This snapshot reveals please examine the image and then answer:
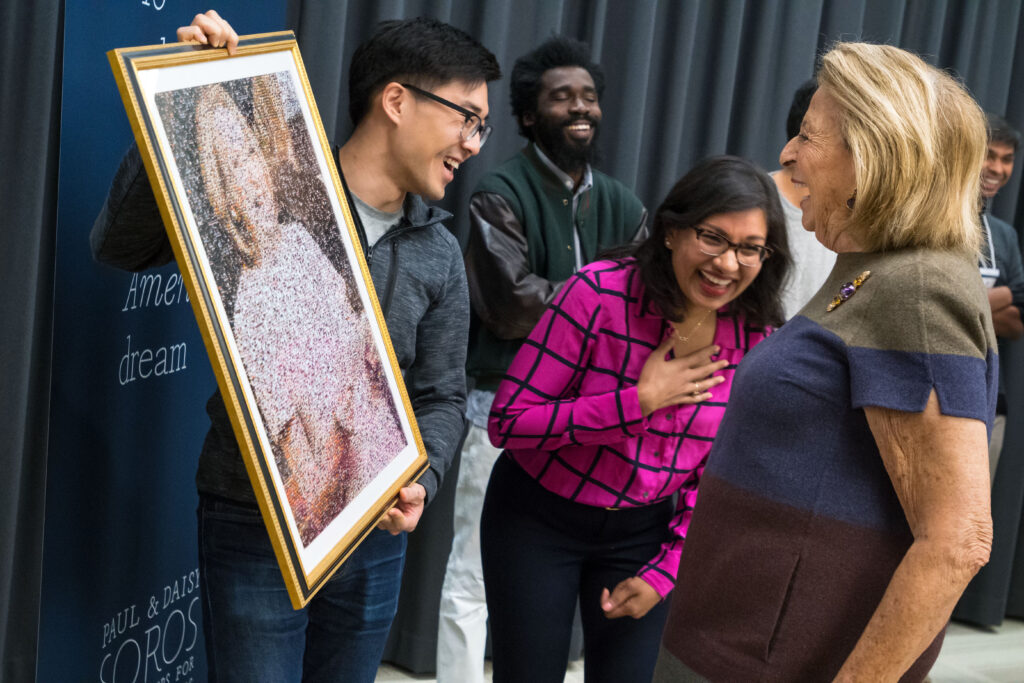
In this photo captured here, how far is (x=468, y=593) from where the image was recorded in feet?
8.50

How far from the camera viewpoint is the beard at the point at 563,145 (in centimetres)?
263

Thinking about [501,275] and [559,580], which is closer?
[559,580]

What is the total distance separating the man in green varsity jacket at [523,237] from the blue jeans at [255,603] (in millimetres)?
1041

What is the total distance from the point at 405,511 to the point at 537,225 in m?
1.26

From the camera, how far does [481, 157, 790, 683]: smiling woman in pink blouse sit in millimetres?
1746

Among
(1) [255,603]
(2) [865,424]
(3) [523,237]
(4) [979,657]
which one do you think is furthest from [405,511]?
(4) [979,657]

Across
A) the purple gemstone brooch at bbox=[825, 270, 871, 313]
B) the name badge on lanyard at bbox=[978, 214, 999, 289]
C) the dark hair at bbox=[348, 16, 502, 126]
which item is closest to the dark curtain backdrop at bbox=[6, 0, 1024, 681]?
the dark hair at bbox=[348, 16, 502, 126]

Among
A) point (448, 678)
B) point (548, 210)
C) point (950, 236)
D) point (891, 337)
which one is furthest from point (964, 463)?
point (448, 678)

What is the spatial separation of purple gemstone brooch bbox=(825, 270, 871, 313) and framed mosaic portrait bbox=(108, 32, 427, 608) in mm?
625

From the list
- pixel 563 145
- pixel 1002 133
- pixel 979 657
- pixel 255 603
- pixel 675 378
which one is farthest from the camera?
pixel 979 657

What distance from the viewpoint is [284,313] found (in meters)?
1.18

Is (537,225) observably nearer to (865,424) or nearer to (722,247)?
(722,247)

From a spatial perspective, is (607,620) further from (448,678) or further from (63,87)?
(63,87)

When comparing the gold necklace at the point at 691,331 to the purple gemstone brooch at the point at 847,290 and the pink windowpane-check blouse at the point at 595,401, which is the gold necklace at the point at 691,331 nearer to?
the pink windowpane-check blouse at the point at 595,401
